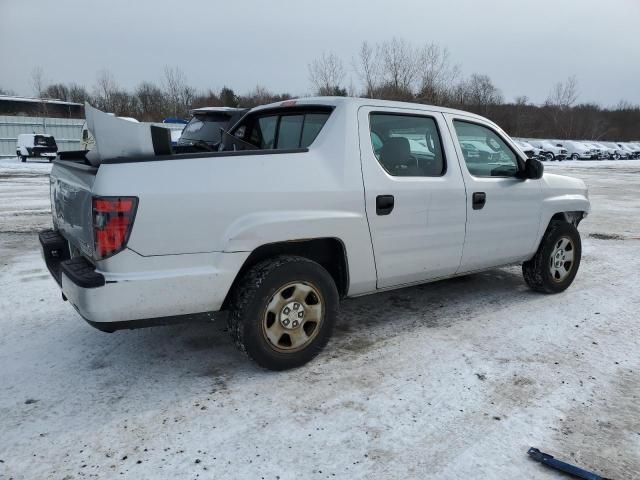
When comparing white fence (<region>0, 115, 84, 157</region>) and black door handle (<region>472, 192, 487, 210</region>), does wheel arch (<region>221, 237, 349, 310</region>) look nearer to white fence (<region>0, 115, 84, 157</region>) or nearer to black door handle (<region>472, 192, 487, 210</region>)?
black door handle (<region>472, 192, 487, 210</region>)

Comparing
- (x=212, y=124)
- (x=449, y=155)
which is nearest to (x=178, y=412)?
(x=449, y=155)

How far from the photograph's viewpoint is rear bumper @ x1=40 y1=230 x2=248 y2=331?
2670mm

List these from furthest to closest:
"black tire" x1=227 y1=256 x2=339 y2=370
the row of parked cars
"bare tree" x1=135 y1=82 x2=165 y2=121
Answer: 1. "bare tree" x1=135 y1=82 x2=165 y2=121
2. the row of parked cars
3. "black tire" x1=227 y1=256 x2=339 y2=370

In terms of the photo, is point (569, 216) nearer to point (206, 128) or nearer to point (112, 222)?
point (112, 222)

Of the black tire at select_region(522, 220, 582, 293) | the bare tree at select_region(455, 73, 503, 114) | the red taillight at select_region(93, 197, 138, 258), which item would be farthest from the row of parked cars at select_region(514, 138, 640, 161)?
the red taillight at select_region(93, 197, 138, 258)

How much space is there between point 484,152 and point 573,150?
4184cm

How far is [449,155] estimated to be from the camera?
157 inches

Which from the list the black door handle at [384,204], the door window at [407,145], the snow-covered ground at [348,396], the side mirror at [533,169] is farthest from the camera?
the side mirror at [533,169]

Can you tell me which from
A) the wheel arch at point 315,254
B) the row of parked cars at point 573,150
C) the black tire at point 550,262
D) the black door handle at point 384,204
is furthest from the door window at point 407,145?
the row of parked cars at point 573,150

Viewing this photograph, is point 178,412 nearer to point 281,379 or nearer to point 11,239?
point 281,379

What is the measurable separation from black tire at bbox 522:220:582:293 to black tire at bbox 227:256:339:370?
2.53m

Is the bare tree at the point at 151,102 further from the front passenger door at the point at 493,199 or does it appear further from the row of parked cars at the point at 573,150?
the front passenger door at the point at 493,199

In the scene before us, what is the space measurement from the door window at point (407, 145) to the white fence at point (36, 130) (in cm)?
3104

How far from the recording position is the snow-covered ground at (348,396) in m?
2.41
